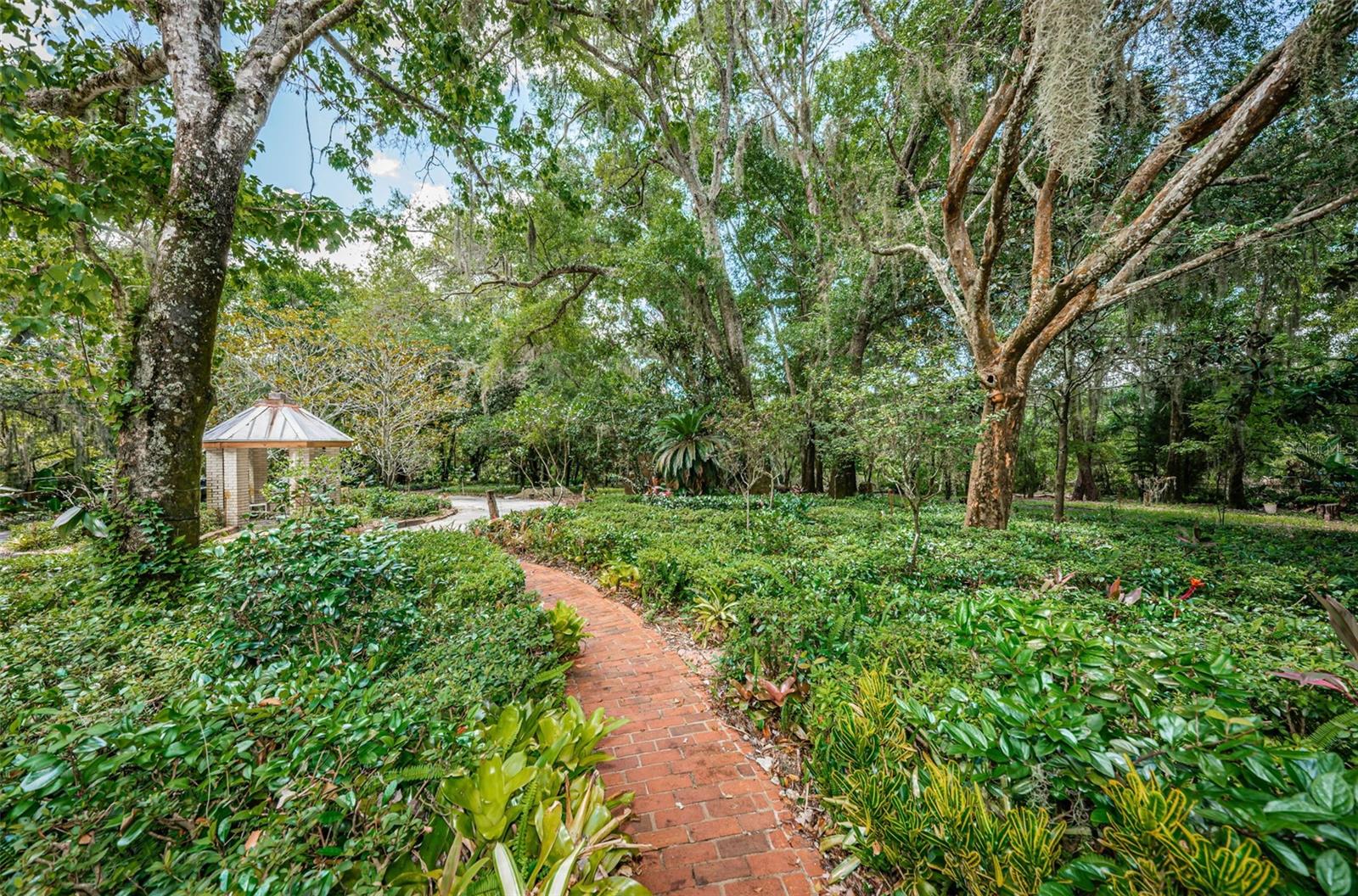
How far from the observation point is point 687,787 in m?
2.28

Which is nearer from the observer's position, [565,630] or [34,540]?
[565,630]

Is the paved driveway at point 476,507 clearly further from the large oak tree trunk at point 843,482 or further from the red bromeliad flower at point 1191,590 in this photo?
the red bromeliad flower at point 1191,590

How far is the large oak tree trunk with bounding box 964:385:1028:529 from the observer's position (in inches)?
223

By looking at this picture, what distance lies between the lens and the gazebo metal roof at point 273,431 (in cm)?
782

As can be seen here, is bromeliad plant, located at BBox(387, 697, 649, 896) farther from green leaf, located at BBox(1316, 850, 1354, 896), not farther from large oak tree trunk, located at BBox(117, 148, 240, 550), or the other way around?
large oak tree trunk, located at BBox(117, 148, 240, 550)

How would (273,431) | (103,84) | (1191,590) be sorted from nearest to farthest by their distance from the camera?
(103,84)
(1191,590)
(273,431)

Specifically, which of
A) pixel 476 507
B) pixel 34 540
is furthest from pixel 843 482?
pixel 34 540

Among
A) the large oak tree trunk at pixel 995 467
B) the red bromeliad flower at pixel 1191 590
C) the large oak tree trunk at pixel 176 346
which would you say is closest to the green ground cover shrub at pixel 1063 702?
the red bromeliad flower at pixel 1191 590

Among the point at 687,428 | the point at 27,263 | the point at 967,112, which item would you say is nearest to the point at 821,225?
the point at 967,112

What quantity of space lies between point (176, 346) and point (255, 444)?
7.30m

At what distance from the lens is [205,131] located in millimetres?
2441

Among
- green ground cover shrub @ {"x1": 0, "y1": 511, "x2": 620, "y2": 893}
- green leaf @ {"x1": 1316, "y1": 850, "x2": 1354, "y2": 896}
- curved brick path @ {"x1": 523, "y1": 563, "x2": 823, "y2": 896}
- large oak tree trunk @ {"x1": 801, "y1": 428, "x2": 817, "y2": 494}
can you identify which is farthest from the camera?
large oak tree trunk @ {"x1": 801, "y1": 428, "x2": 817, "y2": 494}

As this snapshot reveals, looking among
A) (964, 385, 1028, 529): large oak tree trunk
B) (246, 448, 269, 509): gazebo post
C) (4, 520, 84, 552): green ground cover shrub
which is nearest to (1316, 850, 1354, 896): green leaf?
(964, 385, 1028, 529): large oak tree trunk

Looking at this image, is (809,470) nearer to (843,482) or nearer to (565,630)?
(843,482)
